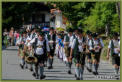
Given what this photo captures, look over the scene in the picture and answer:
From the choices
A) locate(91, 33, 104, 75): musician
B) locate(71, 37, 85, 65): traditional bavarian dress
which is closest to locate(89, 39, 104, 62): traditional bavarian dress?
locate(91, 33, 104, 75): musician

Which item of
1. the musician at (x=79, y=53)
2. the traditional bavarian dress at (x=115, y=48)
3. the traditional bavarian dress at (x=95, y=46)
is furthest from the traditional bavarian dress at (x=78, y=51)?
the traditional bavarian dress at (x=95, y=46)

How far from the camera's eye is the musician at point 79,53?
14680mm

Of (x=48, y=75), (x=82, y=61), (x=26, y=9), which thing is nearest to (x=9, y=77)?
(x=48, y=75)

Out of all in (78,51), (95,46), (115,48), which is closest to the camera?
(78,51)

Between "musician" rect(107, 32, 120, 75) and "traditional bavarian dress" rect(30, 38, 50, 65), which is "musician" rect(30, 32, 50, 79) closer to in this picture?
"traditional bavarian dress" rect(30, 38, 50, 65)

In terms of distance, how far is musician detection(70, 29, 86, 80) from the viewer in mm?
14680

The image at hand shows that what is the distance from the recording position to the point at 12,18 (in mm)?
54469

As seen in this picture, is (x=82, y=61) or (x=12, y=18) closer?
(x=82, y=61)

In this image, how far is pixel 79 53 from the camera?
15008mm

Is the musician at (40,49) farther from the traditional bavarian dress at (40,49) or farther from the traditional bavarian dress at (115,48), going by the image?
the traditional bavarian dress at (115,48)

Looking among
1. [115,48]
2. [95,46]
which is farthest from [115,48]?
[95,46]

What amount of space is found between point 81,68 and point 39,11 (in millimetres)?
74165

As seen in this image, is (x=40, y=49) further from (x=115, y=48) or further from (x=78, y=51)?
(x=115, y=48)

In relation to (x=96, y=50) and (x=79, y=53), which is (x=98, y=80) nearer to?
(x=79, y=53)
